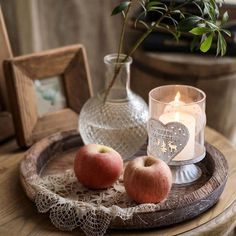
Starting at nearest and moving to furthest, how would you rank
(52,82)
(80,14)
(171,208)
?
1. (171,208)
2. (52,82)
3. (80,14)

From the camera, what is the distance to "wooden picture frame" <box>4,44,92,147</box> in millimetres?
1090

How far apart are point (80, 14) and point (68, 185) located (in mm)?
809

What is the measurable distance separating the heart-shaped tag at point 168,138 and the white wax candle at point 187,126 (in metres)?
0.02

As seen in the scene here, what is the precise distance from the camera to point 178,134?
2.99 ft

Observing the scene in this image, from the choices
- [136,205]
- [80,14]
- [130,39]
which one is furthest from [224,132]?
[136,205]

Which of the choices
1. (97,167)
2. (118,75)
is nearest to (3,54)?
(118,75)

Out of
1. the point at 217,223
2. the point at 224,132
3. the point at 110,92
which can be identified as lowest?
the point at 224,132

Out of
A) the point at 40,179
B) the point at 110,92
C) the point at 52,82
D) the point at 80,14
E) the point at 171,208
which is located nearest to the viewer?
the point at 171,208

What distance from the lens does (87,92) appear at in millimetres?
1189

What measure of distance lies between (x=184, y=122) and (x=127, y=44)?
0.81 metres

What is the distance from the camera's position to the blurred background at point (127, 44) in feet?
4.78

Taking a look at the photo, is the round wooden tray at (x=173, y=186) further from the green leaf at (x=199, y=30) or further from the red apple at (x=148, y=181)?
the green leaf at (x=199, y=30)

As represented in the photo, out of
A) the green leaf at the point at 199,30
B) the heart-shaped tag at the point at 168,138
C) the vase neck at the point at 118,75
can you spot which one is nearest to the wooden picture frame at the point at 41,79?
the vase neck at the point at 118,75

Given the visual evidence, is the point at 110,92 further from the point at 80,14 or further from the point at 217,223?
the point at 80,14
